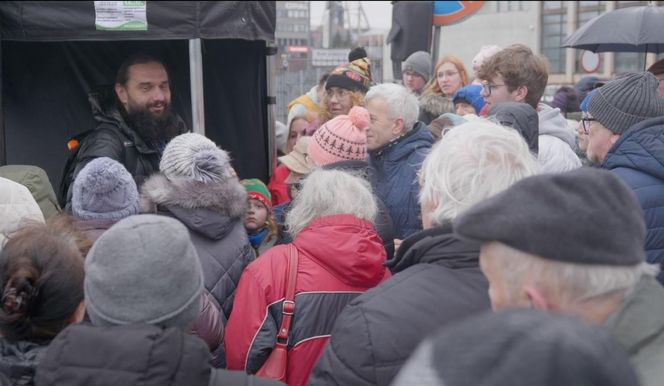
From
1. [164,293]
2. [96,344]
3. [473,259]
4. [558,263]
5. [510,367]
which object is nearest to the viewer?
[510,367]

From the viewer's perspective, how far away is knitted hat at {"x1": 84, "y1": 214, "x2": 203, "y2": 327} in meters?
1.58

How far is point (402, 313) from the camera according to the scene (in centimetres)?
167

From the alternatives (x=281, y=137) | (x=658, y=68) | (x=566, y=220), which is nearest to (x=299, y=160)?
(x=281, y=137)

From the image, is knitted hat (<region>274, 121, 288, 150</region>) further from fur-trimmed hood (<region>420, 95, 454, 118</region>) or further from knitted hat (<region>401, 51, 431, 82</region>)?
fur-trimmed hood (<region>420, 95, 454, 118</region>)

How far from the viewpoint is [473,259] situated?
5.68ft

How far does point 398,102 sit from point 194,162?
1195 mm

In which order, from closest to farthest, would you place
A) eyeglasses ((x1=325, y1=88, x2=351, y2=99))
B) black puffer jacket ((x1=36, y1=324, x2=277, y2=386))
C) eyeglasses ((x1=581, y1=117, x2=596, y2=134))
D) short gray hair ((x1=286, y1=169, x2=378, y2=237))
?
black puffer jacket ((x1=36, y1=324, x2=277, y2=386)), short gray hair ((x1=286, y1=169, x2=378, y2=237)), eyeglasses ((x1=581, y1=117, x2=596, y2=134)), eyeglasses ((x1=325, y1=88, x2=351, y2=99))

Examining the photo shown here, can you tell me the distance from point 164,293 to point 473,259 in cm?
79

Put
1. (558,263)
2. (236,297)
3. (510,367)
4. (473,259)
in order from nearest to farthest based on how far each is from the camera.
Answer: (510,367) < (558,263) < (473,259) < (236,297)

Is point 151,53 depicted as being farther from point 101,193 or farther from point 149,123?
point 101,193

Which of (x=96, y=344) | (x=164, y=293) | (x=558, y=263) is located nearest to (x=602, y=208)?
(x=558, y=263)

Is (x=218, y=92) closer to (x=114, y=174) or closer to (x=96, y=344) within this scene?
(x=114, y=174)

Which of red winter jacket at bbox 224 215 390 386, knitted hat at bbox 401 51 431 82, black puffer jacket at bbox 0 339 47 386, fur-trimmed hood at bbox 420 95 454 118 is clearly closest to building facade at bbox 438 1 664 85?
knitted hat at bbox 401 51 431 82

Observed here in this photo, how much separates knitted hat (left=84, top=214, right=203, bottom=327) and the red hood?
872 millimetres
